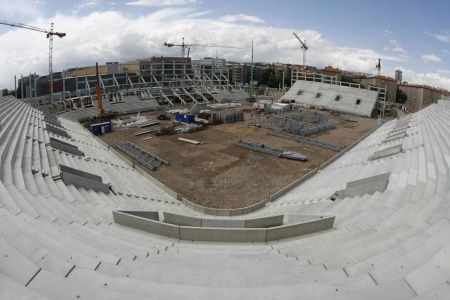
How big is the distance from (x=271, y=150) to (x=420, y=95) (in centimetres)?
8538

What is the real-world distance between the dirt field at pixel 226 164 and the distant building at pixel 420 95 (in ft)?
209

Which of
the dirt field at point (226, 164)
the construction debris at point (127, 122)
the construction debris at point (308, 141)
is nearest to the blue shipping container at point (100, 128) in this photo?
the dirt field at point (226, 164)

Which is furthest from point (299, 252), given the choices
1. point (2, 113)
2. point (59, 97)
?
point (59, 97)

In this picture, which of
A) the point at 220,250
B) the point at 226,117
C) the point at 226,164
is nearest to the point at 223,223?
the point at 220,250

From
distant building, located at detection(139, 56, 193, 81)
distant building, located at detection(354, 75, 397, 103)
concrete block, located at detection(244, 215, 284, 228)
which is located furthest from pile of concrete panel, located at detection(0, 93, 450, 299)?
distant building, located at detection(354, 75, 397, 103)

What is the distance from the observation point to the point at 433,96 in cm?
9131

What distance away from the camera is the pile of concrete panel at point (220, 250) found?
556 centimetres

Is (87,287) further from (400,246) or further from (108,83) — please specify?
(108,83)

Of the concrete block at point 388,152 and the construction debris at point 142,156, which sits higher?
the concrete block at point 388,152

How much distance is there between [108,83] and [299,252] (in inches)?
2362

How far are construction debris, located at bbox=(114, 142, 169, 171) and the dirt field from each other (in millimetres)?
712

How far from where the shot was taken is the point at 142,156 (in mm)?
29234

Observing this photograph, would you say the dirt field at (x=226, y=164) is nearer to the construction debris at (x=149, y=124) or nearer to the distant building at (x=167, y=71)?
the construction debris at (x=149, y=124)

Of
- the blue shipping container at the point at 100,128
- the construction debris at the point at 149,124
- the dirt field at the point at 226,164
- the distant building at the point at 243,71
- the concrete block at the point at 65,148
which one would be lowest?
the dirt field at the point at 226,164
